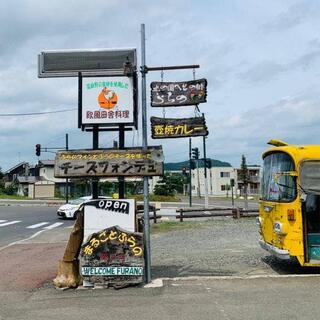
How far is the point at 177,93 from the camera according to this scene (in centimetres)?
1200

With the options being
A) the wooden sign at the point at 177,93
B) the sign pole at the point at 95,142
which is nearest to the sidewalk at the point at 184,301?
the sign pole at the point at 95,142

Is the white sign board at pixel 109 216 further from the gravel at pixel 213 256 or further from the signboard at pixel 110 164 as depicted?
the gravel at pixel 213 256

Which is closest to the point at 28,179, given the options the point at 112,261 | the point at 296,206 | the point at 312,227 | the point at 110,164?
the point at 110,164

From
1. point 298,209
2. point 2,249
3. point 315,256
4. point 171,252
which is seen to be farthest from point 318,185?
point 2,249

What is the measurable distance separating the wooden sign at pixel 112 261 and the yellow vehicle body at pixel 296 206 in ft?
9.21

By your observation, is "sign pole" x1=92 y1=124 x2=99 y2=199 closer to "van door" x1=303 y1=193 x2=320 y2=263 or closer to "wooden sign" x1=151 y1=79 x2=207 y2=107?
"wooden sign" x1=151 y1=79 x2=207 y2=107

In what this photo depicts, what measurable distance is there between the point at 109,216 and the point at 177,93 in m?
3.90

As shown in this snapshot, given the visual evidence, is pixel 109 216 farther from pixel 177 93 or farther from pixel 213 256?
pixel 213 256

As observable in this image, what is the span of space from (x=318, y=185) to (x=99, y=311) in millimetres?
4713

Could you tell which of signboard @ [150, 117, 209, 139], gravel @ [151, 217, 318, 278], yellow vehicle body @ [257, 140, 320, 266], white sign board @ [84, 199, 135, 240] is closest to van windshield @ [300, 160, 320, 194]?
yellow vehicle body @ [257, 140, 320, 266]

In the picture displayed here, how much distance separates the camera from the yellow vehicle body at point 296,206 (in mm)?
9656

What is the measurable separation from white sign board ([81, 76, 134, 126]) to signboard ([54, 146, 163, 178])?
1.04m

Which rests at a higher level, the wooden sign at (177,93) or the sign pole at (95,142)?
the wooden sign at (177,93)

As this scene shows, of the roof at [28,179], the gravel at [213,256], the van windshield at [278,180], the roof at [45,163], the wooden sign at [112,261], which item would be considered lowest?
the gravel at [213,256]
